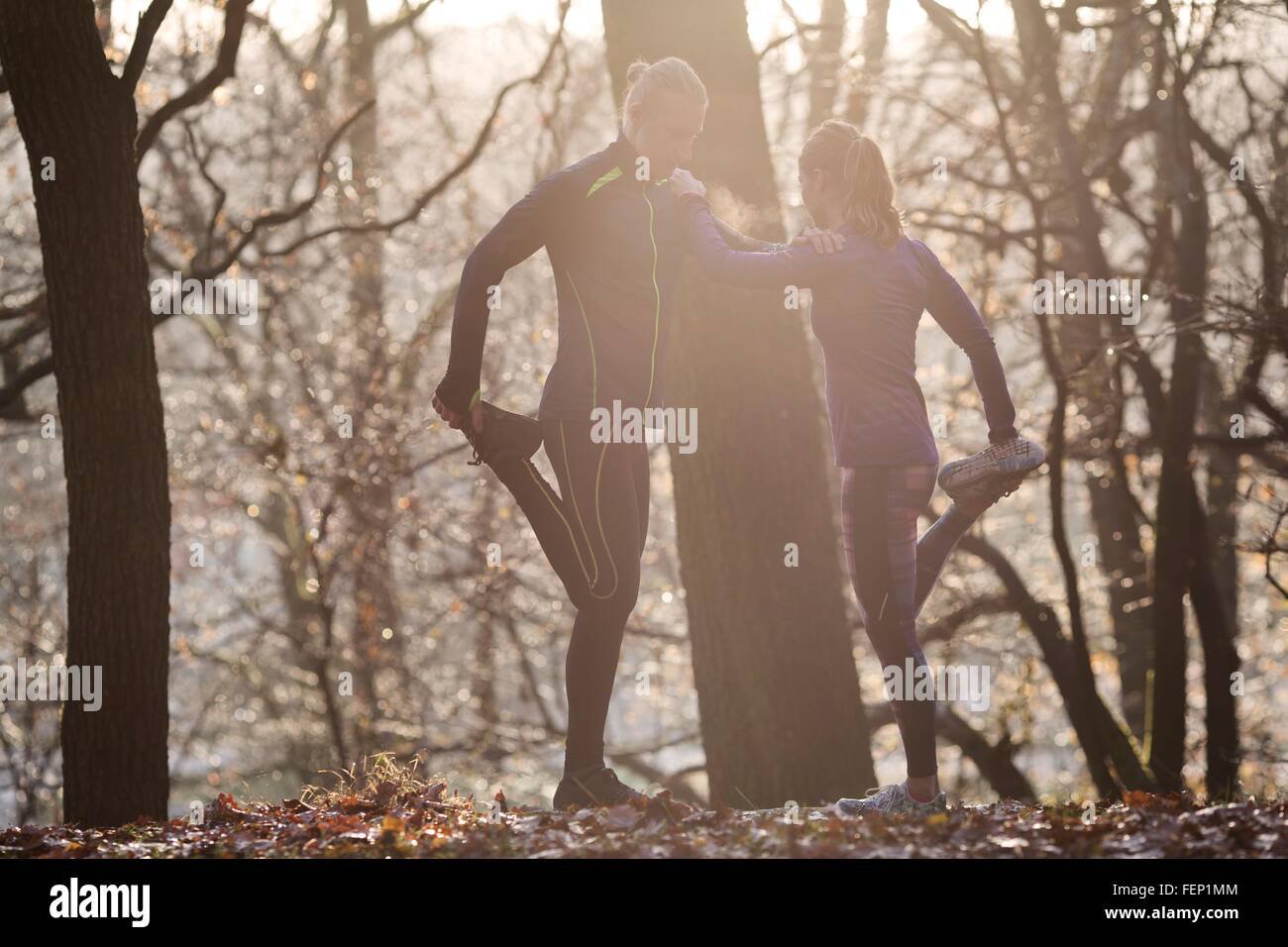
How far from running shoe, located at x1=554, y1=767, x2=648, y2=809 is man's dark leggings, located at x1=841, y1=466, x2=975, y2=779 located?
A: 998 millimetres

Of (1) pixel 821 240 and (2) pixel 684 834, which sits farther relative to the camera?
(1) pixel 821 240

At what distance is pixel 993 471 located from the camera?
4.64 meters

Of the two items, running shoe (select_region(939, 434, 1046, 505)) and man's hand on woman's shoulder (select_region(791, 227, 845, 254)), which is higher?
man's hand on woman's shoulder (select_region(791, 227, 845, 254))

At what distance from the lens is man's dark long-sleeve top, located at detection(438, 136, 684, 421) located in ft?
15.0

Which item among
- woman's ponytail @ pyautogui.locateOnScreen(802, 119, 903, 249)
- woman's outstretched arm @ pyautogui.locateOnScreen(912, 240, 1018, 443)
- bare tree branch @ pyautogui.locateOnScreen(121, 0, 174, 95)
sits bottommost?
woman's outstretched arm @ pyautogui.locateOnScreen(912, 240, 1018, 443)

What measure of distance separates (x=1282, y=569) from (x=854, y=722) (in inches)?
422

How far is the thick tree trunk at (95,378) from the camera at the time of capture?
5.88m

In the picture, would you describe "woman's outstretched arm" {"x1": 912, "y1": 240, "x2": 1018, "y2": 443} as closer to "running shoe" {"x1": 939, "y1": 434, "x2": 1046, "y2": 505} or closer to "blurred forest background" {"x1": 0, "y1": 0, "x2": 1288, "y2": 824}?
"running shoe" {"x1": 939, "y1": 434, "x2": 1046, "y2": 505}

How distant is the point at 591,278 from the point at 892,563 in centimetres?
148

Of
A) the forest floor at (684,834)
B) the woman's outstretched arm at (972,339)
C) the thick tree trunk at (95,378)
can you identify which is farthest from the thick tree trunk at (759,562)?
the thick tree trunk at (95,378)

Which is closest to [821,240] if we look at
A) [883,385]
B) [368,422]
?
[883,385]

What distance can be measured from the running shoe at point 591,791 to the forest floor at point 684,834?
0.09 meters

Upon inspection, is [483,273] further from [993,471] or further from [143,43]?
[143,43]

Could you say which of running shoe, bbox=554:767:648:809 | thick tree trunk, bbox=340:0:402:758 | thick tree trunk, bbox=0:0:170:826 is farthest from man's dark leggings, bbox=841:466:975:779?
thick tree trunk, bbox=340:0:402:758
